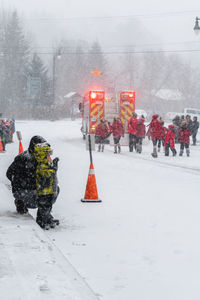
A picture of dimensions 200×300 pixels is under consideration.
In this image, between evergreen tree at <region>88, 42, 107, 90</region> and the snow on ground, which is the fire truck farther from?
evergreen tree at <region>88, 42, 107, 90</region>

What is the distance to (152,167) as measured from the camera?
583 inches

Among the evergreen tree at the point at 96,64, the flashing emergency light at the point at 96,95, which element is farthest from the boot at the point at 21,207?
the evergreen tree at the point at 96,64

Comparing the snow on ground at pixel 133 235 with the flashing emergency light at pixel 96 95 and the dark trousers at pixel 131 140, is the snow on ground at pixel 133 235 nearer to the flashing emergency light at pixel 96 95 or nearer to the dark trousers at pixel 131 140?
the dark trousers at pixel 131 140

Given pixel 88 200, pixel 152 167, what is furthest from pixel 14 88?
pixel 88 200

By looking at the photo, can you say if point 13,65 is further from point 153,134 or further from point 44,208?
point 44,208

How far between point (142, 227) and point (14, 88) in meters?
79.7

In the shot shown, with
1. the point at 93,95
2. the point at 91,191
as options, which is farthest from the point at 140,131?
the point at 91,191

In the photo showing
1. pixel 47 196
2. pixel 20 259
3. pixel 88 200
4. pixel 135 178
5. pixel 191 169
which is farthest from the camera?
pixel 191 169

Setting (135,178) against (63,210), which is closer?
(63,210)

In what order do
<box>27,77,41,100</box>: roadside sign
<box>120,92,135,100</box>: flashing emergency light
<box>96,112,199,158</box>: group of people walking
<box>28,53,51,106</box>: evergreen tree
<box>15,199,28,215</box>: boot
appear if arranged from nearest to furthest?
<box>15,199,28,215</box>: boot
<box>96,112,199,158</box>: group of people walking
<box>120,92,135,100</box>: flashing emergency light
<box>27,77,41,100</box>: roadside sign
<box>28,53,51,106</box>: evergreen tree

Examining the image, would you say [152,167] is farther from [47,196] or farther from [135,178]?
[47,196]

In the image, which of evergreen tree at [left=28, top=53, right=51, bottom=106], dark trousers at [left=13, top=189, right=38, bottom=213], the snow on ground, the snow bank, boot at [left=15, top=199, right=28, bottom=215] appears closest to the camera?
the snow bank

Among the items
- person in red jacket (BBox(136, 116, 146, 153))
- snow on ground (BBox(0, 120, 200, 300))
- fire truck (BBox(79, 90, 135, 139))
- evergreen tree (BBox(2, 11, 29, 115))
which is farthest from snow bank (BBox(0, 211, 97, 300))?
evergreen tree (BBox(2, 11, 29, 115))

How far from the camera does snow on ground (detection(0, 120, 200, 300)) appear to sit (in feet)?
14.4
